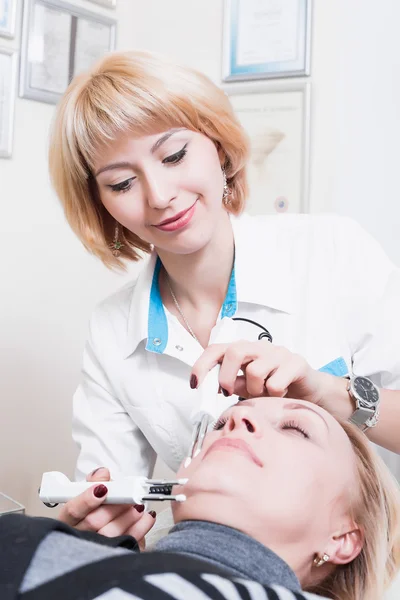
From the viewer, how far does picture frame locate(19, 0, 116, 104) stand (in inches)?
83.7

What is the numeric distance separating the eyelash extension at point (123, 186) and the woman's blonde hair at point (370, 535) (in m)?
0.62

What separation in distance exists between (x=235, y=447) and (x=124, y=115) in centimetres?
65

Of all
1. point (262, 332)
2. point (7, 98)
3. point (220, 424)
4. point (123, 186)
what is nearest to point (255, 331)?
point (262, 332)

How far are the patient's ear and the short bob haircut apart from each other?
2.63ft

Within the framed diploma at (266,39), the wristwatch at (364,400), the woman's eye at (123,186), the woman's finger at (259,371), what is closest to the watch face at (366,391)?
the wristwatch at (364,400)

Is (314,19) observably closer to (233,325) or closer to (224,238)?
(224,238)

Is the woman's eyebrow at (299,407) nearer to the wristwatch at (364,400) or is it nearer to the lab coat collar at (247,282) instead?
the wristwatch at (364,400)

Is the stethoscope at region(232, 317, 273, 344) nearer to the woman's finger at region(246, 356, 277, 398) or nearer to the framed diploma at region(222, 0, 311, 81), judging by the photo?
the woman's finger at region(246, 356, 277, 398)

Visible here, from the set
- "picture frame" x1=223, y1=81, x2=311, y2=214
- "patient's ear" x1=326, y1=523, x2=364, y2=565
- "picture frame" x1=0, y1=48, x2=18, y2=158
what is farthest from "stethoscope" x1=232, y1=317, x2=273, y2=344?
"picture frame" x1=0, y1=48, x2=18, y2=158

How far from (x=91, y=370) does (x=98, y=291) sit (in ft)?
3.22

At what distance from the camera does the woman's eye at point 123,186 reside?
1.34m

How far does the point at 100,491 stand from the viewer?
101 cm

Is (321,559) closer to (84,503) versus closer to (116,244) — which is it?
(84,503)

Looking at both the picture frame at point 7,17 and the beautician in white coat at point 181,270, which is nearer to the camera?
the beautician in white coat at point 181,270
